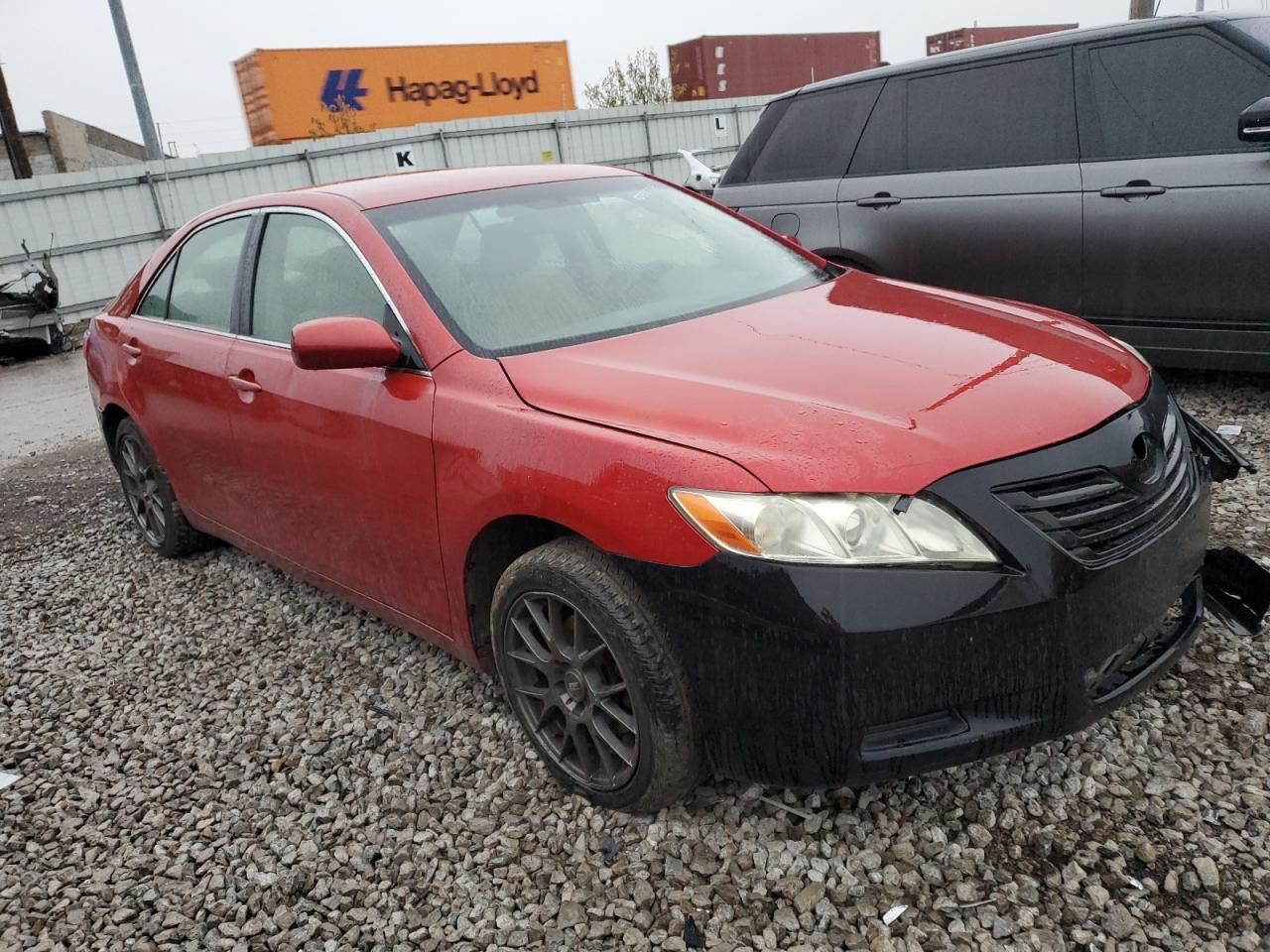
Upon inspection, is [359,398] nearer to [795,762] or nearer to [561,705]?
[561,705]

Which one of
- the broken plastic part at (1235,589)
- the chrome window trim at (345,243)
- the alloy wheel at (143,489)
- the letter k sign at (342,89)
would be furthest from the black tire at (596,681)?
the letter k sign at (342,89)

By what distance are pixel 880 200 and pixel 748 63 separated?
35.9 m

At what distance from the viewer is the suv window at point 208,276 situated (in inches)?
153

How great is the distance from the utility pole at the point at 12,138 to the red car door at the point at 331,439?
54.3 ft

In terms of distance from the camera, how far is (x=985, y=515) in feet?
6.81

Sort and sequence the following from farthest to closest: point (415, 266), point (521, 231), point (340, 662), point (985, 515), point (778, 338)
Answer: point (340, 662) < point (521, 231) < point (415, 266) < point (778, 338) < point (985, 515)

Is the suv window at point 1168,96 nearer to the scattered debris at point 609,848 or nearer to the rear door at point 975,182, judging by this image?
the rear door at point 975,182

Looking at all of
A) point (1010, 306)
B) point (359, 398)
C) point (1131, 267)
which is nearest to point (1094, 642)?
point (1010, 306)

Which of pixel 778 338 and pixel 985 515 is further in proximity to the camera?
pixel 778 338

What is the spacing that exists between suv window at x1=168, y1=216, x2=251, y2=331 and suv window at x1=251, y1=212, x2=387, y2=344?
0.22m

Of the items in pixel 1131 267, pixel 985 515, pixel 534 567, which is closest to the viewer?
pixel 985 515

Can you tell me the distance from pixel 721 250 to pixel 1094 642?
1.84 m

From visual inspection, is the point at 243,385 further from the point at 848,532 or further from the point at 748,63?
the point at 748,63

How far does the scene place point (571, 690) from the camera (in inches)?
103
